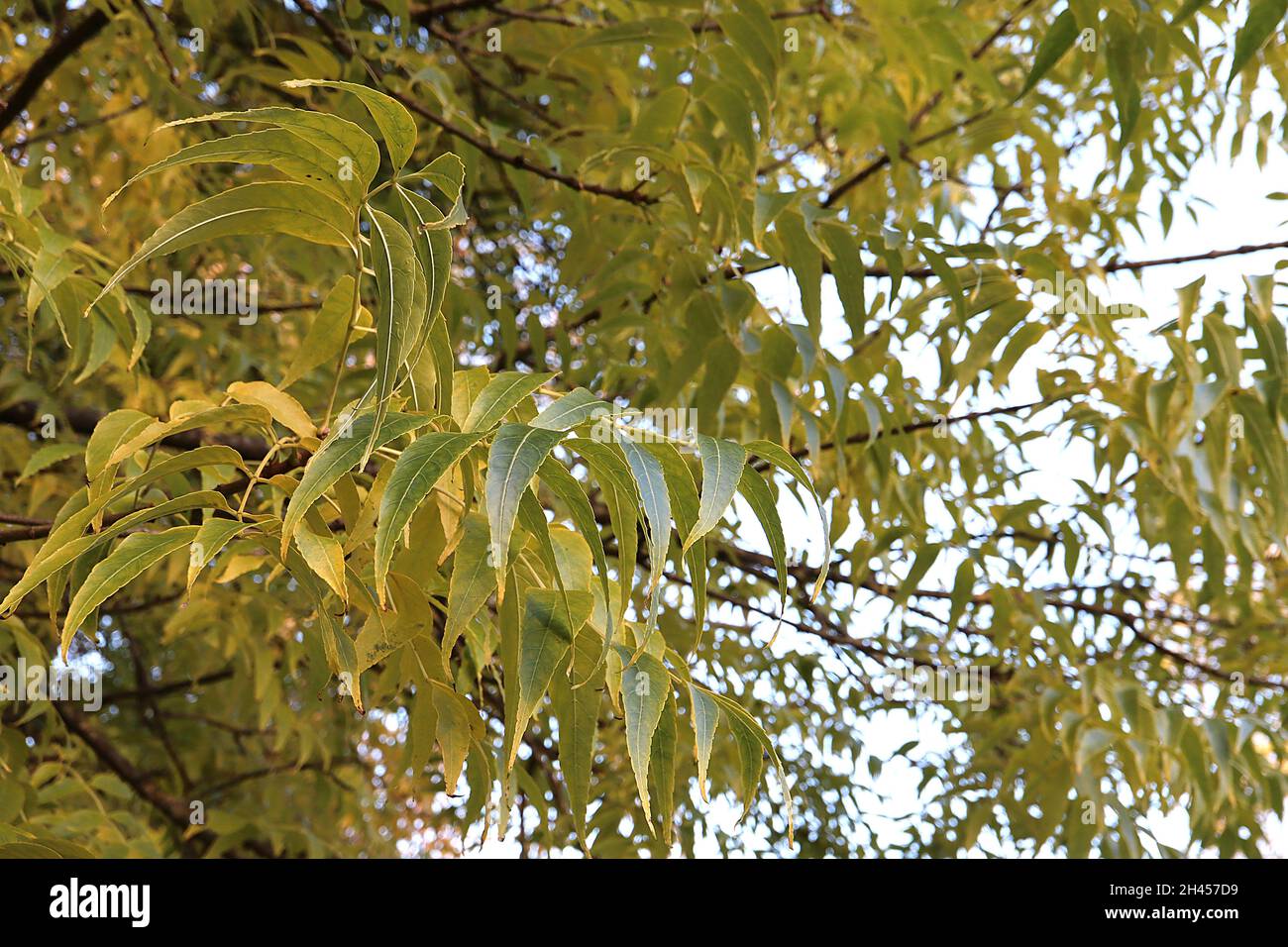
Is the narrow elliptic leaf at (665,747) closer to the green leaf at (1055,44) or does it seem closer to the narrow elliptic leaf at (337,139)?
the narrow elliptic leaf at (337,139)

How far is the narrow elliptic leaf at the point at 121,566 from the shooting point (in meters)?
0.65

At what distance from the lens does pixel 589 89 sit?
91.1 inches

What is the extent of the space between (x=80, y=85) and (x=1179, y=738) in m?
2.67

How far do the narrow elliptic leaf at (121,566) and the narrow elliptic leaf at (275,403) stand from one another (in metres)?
0.12

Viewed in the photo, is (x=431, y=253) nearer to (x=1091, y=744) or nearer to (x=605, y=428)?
(x=605, y=428)

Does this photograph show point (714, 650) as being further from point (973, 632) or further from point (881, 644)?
point (973, 632)

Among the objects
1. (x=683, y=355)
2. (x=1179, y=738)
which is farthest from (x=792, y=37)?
(x=1179, y=738)

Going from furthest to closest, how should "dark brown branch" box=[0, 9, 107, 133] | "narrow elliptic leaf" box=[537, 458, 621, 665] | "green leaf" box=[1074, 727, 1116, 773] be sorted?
"green leaf" box=[1074, 727, 1116, 773] → "dark brown branch" box=[0, 9, 107, 133] → "narrow elliptic leaf" box=[537, 458, 621, 665]

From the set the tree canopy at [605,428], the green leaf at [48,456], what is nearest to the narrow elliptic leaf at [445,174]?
the tree canopy at [605,428]

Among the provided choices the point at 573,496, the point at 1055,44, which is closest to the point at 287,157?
the point at 573,496

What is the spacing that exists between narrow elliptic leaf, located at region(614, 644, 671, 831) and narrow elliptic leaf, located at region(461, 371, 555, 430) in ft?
0.64

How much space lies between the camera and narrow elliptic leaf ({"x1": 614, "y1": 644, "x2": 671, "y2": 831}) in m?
0.67

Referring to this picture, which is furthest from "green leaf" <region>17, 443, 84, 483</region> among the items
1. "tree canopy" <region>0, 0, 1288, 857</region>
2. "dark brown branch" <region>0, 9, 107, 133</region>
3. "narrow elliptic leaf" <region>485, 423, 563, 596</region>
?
"narrow elliptic leaf" <region>485, 423, 563, 596</region>

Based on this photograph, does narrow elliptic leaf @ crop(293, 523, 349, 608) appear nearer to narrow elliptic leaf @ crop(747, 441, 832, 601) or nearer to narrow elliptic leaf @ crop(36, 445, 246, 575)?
narrow elliptic leaf @ crop(36, 445, 246, 575)
